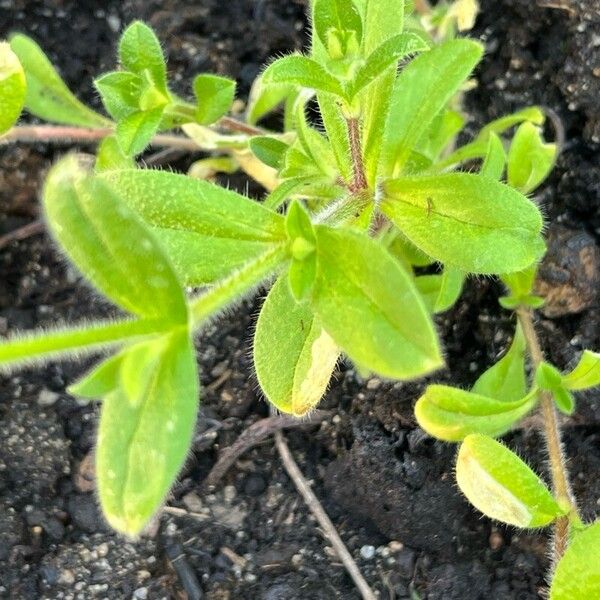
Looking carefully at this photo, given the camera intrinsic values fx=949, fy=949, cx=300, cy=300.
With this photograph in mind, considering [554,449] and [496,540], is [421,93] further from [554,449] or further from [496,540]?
[496,540]

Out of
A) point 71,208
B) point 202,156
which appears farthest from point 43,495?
point 71,208

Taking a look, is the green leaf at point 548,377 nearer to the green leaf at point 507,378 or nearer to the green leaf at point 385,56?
the green leaf at point 507,378

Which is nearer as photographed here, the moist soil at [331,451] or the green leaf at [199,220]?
the green leaf at [199,220]

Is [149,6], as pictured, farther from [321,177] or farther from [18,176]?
[321,177]

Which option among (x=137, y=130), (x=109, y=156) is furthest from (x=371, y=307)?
(x=109, y=156)

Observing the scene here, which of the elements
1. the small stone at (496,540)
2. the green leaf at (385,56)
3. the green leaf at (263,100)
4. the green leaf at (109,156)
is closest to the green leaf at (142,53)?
the green leaf at (109,156)

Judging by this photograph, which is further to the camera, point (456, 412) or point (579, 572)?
point (456, 412)
